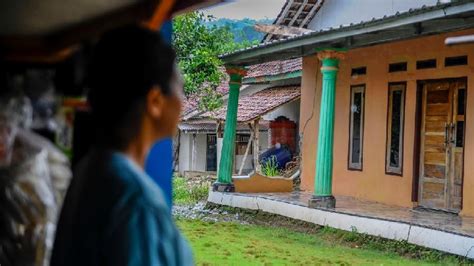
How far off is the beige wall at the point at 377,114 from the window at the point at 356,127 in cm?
10

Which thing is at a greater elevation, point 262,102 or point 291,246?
point 262,102

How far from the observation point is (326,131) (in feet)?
30.3

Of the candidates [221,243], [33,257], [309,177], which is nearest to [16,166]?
[33,257]

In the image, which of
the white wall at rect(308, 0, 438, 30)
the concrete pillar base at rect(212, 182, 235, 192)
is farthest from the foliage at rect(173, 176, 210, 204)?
the white wall at rect(308, 0, 438, 30)

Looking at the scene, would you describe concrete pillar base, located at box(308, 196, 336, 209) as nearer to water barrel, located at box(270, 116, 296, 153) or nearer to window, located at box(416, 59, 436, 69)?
window, located at box(416, 59, 436, 69)

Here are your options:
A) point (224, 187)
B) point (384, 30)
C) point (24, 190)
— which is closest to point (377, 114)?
point (384, 30)

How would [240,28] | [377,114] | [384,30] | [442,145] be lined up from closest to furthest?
[384,30] → [442,145] → [377,114] → [240,28]

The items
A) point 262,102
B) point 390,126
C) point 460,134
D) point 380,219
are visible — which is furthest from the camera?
point 262,102

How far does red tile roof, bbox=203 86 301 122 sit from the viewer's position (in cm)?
1559

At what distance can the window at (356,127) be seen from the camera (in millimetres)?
10711

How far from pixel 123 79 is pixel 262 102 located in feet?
50.0

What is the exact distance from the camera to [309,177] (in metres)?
12.0

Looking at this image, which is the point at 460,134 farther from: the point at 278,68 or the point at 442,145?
the point at 278,68

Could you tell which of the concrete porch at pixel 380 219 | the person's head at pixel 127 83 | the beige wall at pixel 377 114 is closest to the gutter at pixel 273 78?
the beige wall at pixel 377 114
